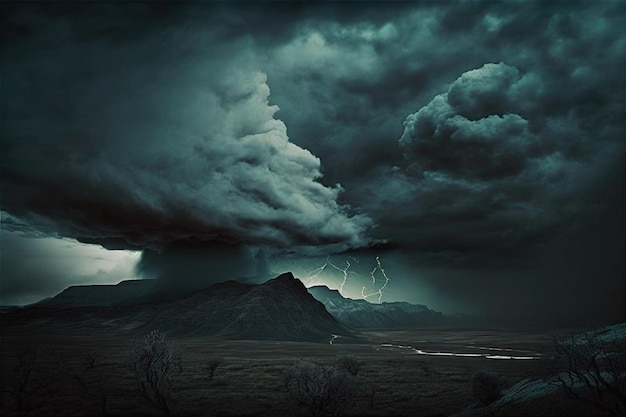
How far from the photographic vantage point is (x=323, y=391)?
133 feet

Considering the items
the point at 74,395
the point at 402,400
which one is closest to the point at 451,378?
the point at 402,400

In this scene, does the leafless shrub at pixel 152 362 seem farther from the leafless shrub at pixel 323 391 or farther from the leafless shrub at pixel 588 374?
the leafless shrub at pixel 588 374

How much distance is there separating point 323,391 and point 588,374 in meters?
22.9

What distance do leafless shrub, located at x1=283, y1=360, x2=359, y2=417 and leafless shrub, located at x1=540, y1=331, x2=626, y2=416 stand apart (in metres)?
19.9

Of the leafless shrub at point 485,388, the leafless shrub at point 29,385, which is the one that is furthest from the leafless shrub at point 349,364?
the leafless shrub at point 29,385

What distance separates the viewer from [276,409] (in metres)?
48.4

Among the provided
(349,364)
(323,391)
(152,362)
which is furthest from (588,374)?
(349,364)

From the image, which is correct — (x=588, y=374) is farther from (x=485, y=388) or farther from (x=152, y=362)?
(x=152, y=362)

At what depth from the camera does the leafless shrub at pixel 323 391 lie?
4129 cm

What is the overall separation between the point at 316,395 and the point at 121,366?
67.6m

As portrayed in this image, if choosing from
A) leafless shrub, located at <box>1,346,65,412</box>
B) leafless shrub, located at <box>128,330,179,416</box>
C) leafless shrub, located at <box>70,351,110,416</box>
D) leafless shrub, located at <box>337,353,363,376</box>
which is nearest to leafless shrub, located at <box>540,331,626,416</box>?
leafless shrub, located at <box>128,330,179,416</box>

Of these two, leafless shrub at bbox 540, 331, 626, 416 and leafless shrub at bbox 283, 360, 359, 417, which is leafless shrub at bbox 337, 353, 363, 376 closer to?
leafless shrub at bbox 283, 360, 359, 417

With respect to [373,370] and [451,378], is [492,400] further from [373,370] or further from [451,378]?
[373,370]

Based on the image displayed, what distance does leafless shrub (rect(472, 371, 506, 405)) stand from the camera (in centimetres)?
4291
